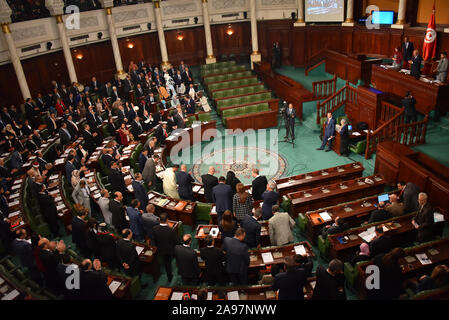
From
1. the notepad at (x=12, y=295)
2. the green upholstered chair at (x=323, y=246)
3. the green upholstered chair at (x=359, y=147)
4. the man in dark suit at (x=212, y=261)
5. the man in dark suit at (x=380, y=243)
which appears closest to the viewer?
the notepad at (x=12, y=295)

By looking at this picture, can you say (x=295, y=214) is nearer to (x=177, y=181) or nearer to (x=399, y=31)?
(x=177, y=181)

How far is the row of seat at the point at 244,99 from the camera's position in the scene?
15.1 meters

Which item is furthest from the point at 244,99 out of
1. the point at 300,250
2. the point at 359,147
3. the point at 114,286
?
the point at 114,286

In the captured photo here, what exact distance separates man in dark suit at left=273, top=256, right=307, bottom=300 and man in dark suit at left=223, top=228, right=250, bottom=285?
2.77 ft

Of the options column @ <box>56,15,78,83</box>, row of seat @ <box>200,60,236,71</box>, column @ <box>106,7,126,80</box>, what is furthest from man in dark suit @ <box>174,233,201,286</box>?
column @ <box>106,7,126,80</box>

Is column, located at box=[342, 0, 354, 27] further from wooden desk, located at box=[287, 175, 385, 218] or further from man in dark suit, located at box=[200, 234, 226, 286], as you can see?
man in dark suit, located at box=[200, 234, 226, 286]

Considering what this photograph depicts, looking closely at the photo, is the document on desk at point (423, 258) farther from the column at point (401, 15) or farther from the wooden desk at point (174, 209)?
the column at point (401, 15)

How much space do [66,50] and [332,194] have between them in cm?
1419

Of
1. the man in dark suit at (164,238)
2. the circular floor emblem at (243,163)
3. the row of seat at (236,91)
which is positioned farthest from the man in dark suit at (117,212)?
the row of seat at (236,91)

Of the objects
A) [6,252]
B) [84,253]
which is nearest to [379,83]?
[84,253]

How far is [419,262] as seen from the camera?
599cm

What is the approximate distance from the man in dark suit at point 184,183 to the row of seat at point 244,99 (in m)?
6.83

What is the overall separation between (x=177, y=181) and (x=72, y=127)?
19.3 feet

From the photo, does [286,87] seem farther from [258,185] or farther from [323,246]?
[323,246]
